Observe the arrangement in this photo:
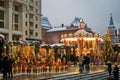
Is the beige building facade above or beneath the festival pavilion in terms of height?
above

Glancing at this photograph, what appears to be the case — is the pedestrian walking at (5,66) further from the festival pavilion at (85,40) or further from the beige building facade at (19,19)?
the beige building facade at (19,19)

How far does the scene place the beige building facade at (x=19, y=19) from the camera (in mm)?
58625

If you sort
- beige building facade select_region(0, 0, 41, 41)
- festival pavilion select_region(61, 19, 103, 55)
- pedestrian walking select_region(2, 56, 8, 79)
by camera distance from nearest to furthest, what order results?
pedestrian walking select_region(2, 56, 8, 79) → festival pavilion select_region(61, 19, 103, 55) → beige building facade select_region(0, 0, 41, 41)

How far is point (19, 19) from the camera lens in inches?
2507

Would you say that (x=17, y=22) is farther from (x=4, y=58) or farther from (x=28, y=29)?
(x=4, y=58)

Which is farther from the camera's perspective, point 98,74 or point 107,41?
→ point 107,41

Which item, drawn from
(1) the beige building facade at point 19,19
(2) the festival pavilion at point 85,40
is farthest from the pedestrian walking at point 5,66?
(1) the beige building facade at point 19,19

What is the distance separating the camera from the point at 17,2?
62.0 meters

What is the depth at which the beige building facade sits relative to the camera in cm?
5862

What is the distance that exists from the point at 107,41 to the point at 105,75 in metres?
13.9

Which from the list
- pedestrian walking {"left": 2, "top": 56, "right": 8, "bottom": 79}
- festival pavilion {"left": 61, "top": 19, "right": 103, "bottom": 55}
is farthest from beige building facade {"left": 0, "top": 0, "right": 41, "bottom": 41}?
pedestrian walking {"left": 2, "top": 56, "right": 8, "bottom": 79}

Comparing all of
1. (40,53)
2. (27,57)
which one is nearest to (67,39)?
(40,53)

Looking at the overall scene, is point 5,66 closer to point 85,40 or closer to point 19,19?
point 85,40

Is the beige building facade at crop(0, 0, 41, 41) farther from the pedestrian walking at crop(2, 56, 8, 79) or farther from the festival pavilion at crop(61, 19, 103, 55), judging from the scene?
the pedestrian walking at crop(2, 56, 8, 79)
